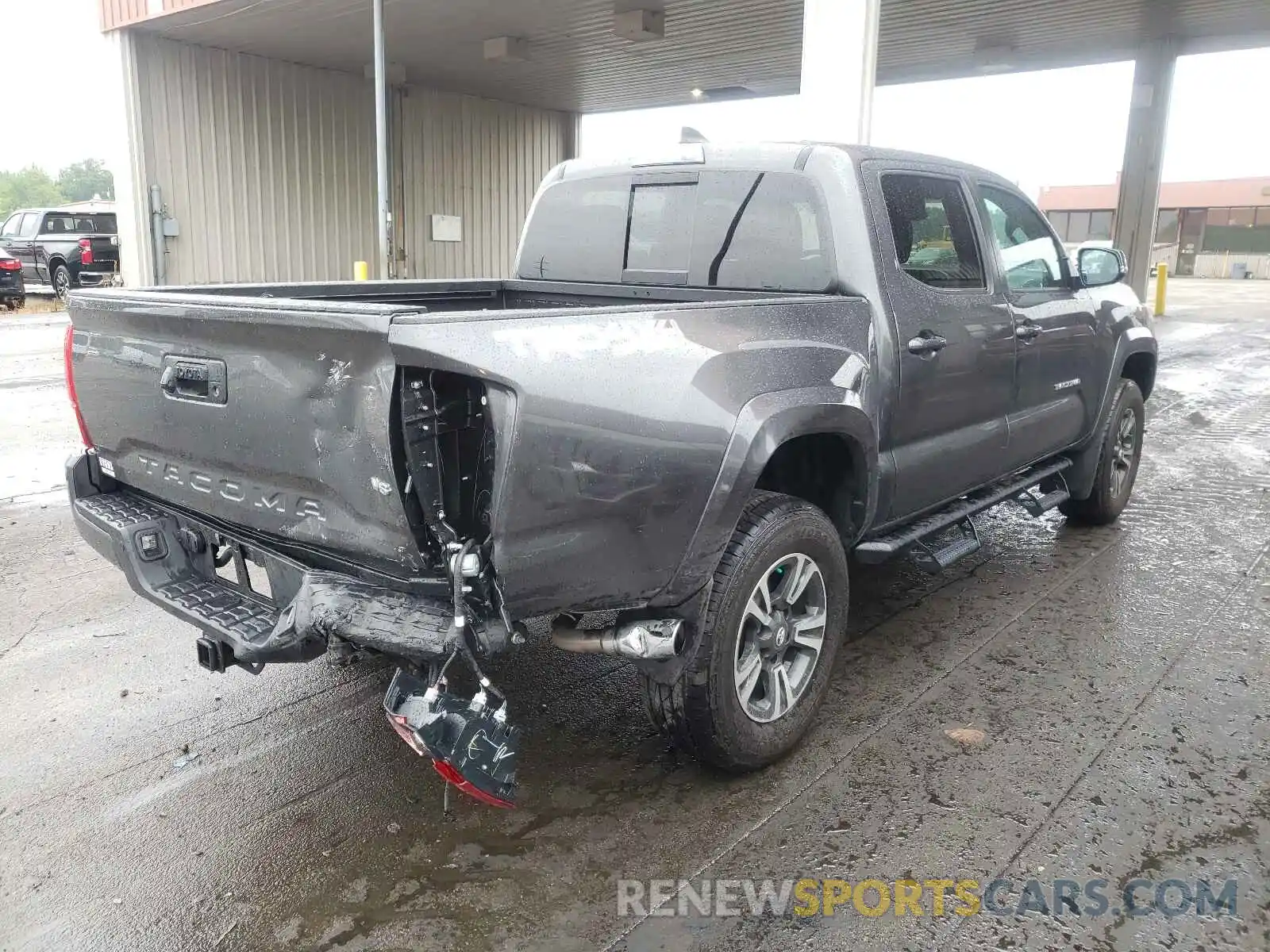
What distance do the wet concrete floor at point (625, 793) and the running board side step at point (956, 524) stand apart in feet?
1.40

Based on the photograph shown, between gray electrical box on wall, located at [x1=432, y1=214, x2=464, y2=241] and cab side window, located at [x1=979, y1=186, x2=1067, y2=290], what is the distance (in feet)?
56.2

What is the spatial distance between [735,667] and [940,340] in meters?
1.64

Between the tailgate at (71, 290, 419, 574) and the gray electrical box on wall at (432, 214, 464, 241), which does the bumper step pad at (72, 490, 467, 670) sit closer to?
the tailgate at (71, 290, 419, 574)

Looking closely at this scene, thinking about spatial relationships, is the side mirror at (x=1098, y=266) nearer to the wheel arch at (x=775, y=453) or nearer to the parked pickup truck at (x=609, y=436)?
the parked pickup truck at (x=609, y=436)

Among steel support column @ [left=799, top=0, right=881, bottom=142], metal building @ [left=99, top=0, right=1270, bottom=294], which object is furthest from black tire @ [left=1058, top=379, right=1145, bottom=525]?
metal building @ [left=99, top=0, right=1270, bottom=294]

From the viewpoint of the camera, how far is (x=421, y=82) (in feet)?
63.2

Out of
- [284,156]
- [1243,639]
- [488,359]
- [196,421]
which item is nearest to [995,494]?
[1243,639]

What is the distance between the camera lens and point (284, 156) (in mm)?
17594

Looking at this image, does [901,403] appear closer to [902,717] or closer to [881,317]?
[881,317]

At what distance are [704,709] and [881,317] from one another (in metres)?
1.59

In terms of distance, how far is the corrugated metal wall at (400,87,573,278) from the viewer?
65.6ft

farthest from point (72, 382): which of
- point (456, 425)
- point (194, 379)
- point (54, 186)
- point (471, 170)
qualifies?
point (54, 186)

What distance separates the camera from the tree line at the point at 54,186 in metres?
85.1
